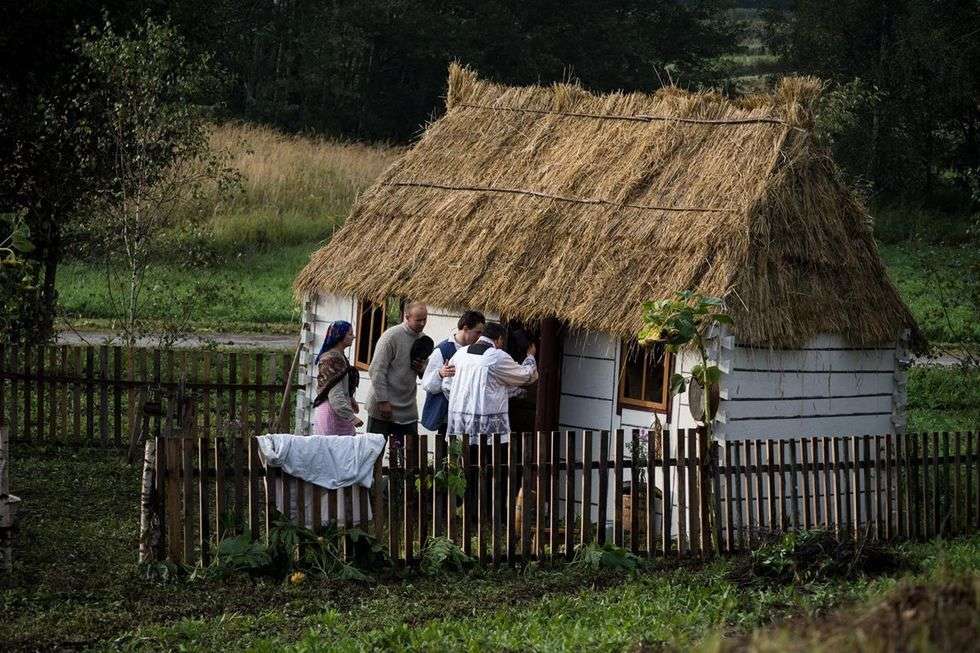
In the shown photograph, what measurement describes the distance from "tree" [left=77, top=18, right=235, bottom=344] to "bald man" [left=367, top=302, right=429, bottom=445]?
5713 millimetres

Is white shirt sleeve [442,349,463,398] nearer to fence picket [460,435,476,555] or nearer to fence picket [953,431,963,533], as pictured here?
fence picket [460,435,476,555]

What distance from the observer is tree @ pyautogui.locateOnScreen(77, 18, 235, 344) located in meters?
17.5

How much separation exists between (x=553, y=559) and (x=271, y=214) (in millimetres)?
26008

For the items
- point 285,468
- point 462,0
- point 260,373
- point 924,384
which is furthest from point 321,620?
point 462,0

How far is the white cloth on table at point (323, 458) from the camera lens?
9633 mm

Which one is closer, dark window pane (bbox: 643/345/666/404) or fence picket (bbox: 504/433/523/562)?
fence picket (bbox: 504/433/523/562)

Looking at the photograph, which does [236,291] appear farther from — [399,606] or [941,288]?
[399,606]

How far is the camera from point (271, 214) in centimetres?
3516

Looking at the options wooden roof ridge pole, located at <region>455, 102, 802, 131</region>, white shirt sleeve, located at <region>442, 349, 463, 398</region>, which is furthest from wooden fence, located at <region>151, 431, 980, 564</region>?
wooden roof ridge pole, located at <region>455, 102, 802, 131</region>

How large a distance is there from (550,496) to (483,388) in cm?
159

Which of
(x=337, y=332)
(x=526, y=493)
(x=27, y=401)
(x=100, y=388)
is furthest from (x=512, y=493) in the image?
(x=27, y=401)

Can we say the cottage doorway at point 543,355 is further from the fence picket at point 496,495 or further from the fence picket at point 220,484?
the fence picket at point 220,484

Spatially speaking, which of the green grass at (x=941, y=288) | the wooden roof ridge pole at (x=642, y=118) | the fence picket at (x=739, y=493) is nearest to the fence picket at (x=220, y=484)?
the fence picket at (x=739, y=493)

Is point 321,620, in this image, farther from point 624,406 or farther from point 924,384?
point 924,384
